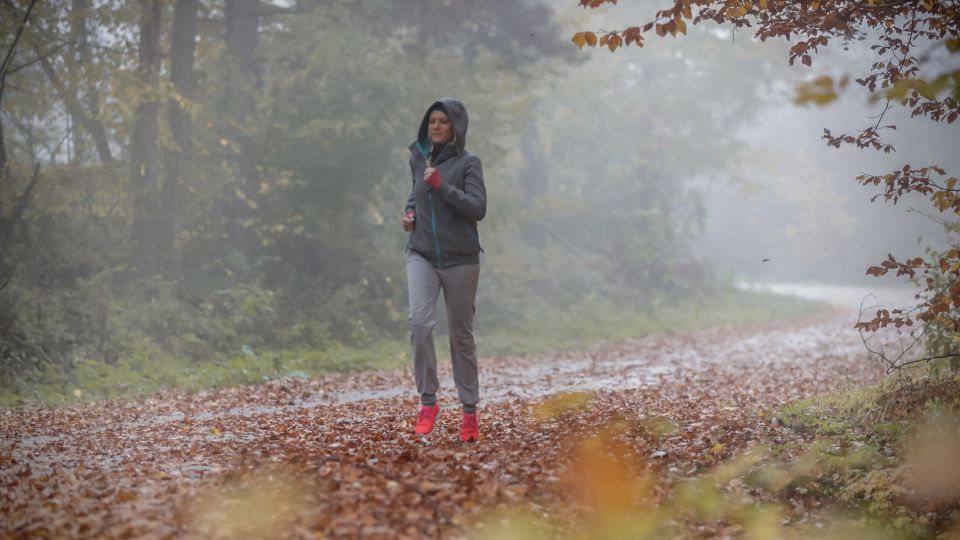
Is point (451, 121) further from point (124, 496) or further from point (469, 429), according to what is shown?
point (124, 496)

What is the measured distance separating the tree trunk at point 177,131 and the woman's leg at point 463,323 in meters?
11.5

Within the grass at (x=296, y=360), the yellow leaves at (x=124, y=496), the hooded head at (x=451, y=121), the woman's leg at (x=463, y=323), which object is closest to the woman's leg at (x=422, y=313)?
the woman's leg at (x=463, y=323)

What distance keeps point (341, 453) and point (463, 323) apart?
134 cm

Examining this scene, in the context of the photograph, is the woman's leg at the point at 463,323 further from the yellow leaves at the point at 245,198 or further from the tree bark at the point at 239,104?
the tree bark at the point at 239,104

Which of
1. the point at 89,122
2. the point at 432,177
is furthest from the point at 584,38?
the point at 89,122

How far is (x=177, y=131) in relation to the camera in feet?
57.6

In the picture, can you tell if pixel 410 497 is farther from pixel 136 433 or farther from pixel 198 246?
pixel 198 246

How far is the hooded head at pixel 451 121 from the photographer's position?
6.71 meters

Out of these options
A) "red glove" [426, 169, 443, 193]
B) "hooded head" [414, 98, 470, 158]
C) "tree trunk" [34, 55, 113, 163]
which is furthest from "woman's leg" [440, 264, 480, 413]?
"tree trunk" [34, 55, 113, 163]

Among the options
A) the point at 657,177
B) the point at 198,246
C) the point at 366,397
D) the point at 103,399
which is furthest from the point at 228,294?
the point at 657,177

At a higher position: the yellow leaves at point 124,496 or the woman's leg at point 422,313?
the woman's leg at point 422,313

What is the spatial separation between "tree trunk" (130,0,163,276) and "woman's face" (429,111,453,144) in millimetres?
11402

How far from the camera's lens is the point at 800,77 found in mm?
40812

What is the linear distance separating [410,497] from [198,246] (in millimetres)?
14020
